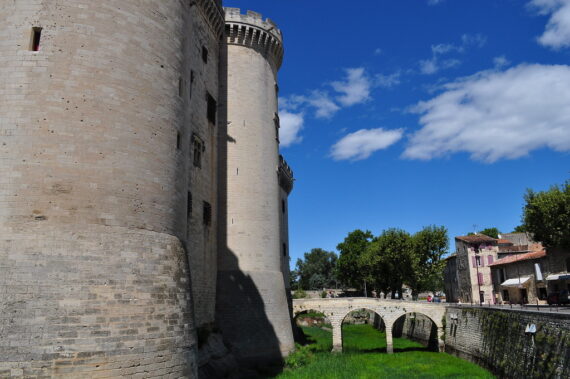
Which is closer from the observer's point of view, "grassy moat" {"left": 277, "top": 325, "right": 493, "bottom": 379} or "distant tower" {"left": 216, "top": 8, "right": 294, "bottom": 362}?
"grassy moat" {"left": 277, "top": 325, "right": 493, "bottom": 379}

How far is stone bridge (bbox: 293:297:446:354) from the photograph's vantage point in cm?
3115

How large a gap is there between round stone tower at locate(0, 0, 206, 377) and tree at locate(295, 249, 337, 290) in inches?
2788

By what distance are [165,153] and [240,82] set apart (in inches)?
479

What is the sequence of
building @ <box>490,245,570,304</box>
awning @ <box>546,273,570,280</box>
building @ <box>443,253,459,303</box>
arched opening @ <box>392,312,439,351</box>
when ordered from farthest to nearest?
building @ <box>443,253,459,303</box> → arched opening @ <box>392,312,439,351</box> → building @ <box>490,245,570,304</box> → awning @ <box>546,273,570,280</box>

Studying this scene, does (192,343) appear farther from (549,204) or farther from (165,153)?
(549,204)

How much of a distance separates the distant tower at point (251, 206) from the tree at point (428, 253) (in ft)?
61.2

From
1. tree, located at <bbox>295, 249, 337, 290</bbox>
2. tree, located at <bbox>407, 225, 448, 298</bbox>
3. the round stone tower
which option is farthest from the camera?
tree, located at <bbox>295, 249, 337, 290</bbox>

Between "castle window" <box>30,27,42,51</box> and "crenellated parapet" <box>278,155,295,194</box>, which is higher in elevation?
"crenellated parapet" <box>278,155,295,194</box>

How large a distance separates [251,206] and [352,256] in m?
35.6

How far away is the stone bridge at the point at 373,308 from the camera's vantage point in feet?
102

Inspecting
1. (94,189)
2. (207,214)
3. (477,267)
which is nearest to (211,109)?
(207,214)

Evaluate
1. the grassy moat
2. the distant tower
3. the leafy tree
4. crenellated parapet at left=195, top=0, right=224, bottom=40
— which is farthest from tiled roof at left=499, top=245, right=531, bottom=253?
crenellated parapet at left=195, top=0, right=224, bottom=40

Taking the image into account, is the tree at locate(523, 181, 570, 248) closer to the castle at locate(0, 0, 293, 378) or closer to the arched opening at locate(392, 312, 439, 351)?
the arched opening at locate(392, 312, 439, 351)

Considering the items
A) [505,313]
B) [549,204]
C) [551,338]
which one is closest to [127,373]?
[551,338]
